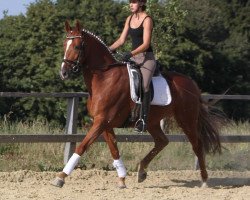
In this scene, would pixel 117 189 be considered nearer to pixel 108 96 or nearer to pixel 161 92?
pixel 108 96

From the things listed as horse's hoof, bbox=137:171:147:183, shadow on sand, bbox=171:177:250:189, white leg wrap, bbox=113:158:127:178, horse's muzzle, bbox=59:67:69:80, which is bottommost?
shadow on sand, bbox=171:177:250:189

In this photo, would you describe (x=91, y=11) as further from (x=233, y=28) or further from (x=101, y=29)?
(x=233, y=28)

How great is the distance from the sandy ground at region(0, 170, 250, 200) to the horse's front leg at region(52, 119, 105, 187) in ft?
0.51

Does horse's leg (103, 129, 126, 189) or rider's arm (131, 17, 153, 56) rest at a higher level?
rider's arm (131, 17, 153, 56)

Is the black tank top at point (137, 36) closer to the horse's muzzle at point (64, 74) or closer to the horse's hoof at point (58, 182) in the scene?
the horse's muzzle at point (64, 74)

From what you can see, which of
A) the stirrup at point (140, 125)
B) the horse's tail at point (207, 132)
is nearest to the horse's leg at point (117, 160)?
the stirrup at point (140, 125)

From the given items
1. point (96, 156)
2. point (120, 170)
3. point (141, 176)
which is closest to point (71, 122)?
point (96, 156)

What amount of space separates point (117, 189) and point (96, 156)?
2811mm

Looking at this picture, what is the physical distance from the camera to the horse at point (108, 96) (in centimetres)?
879

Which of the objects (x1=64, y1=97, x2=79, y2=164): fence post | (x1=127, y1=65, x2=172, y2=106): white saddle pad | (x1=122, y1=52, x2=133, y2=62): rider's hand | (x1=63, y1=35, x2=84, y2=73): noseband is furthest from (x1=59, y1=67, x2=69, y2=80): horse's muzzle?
(x1=64, y1=97, x2=79, y2=164): fence post

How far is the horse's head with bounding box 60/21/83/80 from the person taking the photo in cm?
876

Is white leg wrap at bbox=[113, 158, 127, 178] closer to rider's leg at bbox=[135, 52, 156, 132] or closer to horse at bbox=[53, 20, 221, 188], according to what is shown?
horse at bbox=[53, 20, 221, 188]

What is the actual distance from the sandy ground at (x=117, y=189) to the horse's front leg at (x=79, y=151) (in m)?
0.16

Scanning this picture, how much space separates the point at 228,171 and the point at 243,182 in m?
1.31
